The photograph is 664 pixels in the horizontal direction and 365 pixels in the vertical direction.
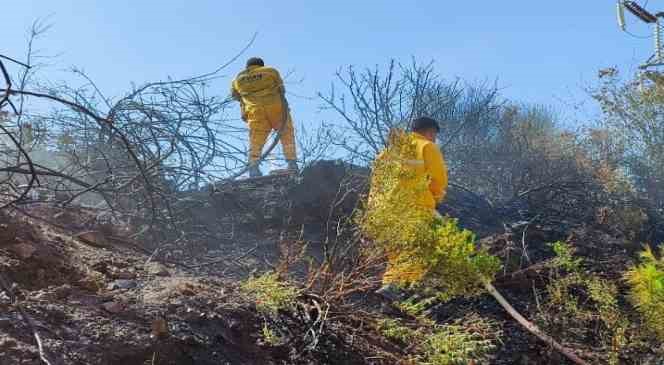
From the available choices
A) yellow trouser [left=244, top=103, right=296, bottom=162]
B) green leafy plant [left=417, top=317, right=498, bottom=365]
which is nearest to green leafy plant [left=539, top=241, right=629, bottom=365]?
green leafy plant [left=417, top=317, right=498, bottom=365]

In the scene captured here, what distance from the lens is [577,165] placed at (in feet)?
28.3

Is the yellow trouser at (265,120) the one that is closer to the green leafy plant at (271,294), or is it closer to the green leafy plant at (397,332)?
the green leafy plant at (271,294)

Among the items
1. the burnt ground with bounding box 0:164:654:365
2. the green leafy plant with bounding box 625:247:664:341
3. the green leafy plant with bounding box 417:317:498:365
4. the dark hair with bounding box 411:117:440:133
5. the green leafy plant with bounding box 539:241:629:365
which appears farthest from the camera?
the dark hair with bounding box 411:117:440:133

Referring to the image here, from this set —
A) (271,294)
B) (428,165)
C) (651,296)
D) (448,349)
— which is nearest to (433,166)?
(428,165)

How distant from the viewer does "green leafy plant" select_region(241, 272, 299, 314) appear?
3293mm

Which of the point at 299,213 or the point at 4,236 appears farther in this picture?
the point at 299,213

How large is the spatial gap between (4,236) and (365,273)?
6.36ft

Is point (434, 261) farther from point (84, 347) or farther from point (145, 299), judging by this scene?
point (84, 347)

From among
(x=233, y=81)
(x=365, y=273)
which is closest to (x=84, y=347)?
(x=365, y=273)

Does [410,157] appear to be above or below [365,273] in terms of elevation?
above

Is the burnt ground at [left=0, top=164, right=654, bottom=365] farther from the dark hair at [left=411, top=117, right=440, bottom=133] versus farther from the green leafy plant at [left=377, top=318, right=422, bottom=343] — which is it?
the dark hair at [left=411, top=117, right=440, bottom=133]

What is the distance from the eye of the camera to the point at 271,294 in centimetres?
332

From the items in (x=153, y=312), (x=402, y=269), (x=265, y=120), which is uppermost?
(x=265, y=120)

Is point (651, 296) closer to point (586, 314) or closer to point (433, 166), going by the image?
point (586, 314)
